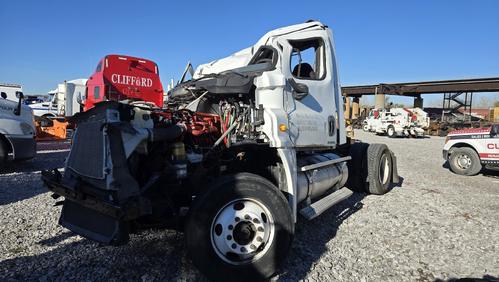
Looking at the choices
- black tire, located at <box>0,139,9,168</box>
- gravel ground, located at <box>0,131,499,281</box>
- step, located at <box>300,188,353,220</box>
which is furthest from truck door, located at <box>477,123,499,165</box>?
black tire, located at <box>0,139,9,168</box>

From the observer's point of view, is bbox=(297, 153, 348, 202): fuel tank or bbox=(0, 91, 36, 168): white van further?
bbox=(0, 91, 36, 168): white van

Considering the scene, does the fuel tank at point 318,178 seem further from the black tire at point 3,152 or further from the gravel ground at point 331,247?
the black tire at point 3,152

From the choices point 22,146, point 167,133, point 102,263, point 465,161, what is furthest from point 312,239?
point 465,161

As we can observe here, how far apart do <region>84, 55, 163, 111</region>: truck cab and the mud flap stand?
780 cm

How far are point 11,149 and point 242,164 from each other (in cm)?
699

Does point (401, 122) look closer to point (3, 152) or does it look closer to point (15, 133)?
point (15, 133)

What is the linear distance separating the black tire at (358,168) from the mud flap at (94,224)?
5281 millimetres

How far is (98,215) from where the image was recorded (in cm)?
318

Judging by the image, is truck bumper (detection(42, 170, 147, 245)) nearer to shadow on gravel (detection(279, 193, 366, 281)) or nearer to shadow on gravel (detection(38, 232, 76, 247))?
shadow on gravel (detection(38, 232, 76, 247))

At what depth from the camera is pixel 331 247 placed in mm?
4277

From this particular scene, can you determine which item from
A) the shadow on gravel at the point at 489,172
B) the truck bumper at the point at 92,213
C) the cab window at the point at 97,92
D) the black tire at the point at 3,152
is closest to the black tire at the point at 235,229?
the truck bumper at the point at 92,213

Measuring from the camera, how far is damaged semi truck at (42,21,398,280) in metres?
3.12

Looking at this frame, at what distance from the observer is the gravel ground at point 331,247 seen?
350 cm

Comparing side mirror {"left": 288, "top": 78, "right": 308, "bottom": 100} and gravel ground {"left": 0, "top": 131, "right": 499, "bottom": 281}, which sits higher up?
side mirror {"left": 288, "top": 78, "right": 308, "bottom": 100}
